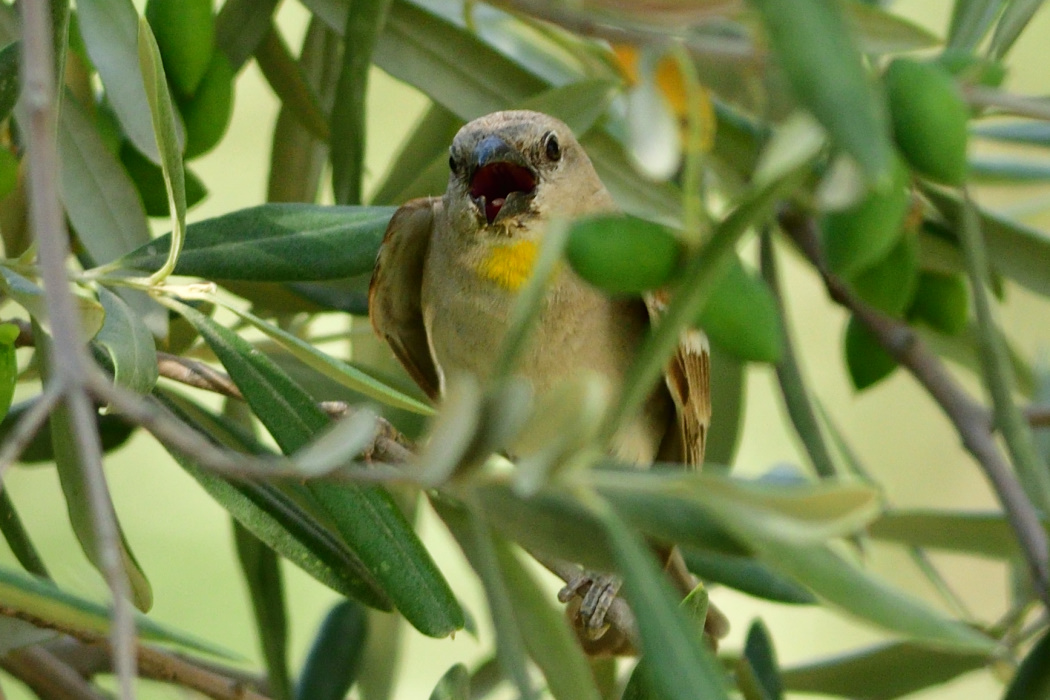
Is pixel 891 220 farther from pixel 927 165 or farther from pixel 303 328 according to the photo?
pixel 303 328

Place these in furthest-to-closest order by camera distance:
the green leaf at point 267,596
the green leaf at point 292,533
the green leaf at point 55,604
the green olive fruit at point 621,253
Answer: the green leaf at point 267,596, the green leaf at point 292,533, the green leaf at point 55,604, the green olive fruit at point 621,253

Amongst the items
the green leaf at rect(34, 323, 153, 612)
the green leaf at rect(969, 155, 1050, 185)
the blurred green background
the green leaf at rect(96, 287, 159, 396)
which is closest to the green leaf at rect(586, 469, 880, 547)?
the green leaf at rect(96, 287, 159, 396)

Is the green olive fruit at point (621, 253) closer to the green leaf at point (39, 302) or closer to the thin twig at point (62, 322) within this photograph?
the thin twig at point (62, 322)

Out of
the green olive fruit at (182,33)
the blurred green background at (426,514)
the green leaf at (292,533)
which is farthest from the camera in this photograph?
the blurred green background at (426,514)

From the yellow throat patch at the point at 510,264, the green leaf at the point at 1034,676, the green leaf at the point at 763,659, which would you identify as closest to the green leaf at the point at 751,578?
the green leaf at the point at 763,659

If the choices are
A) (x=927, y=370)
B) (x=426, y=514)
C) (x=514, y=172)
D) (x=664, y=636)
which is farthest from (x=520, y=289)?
(x=426, y=514)

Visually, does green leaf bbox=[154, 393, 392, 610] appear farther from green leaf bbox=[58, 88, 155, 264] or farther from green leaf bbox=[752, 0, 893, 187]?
green leaf bbox=[752, 0, 893, 187]
